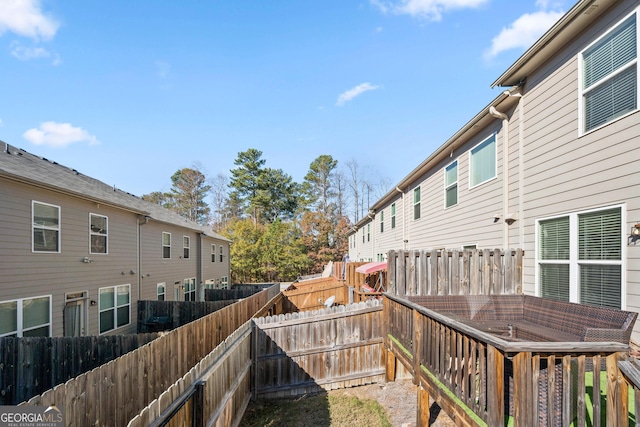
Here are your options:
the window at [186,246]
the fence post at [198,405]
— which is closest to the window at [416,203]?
the fence post at [198,405]

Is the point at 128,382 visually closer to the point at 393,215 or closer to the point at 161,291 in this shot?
the point at 161,291

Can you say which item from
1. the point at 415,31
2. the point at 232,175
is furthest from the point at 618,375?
the point at 232,175

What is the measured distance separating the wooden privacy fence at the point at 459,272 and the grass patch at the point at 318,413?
6.45 ft

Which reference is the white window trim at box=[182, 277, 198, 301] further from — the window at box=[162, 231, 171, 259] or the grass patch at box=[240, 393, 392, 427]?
the grass patch at box=[240, 393, 392, 427]

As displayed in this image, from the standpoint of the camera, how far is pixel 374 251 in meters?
18.6

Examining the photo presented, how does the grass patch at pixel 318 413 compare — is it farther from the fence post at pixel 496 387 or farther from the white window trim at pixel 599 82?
the white window trim at pixel 599 82

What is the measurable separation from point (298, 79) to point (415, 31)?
7260mm

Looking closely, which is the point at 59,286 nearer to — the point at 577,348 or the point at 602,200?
the point at 577,348

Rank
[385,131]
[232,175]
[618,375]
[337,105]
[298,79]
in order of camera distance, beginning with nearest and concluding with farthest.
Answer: [618,375] → [298,79] → [337,105] → [385,131] → [232,175]

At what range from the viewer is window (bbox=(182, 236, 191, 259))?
16.1 metres

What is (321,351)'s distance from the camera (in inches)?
258

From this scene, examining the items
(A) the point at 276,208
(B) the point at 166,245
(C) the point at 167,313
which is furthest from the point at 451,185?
(A) the point at 276,208

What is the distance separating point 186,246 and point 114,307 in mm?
6371

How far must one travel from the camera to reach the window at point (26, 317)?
671cm
